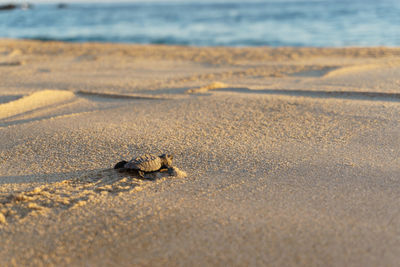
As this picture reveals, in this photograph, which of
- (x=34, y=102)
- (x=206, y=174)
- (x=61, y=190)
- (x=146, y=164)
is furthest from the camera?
(x=34, y=102)

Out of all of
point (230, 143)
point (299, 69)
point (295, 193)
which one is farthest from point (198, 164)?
point (299, 69)

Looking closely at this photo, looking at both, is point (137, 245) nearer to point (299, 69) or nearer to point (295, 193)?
point (295, 193)

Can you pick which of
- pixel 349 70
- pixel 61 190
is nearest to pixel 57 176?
pixel 61 190

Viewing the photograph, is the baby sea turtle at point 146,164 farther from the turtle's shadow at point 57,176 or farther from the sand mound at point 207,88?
the sand mound at point 207,88

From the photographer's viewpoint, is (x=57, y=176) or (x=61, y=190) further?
(x=57, y=176)

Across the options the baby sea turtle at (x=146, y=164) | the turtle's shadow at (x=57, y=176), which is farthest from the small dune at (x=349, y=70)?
the turtle's shadow at (x=57, y=176)

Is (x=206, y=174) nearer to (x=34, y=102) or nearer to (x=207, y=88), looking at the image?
(x=207, y=88)

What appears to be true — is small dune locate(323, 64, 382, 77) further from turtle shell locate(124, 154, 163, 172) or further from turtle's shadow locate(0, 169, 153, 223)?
turtle's shadow locate(0, 169, 153, 223)

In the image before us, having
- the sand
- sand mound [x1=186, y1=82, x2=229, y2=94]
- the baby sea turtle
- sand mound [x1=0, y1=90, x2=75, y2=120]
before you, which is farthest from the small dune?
the baby sea turtle
